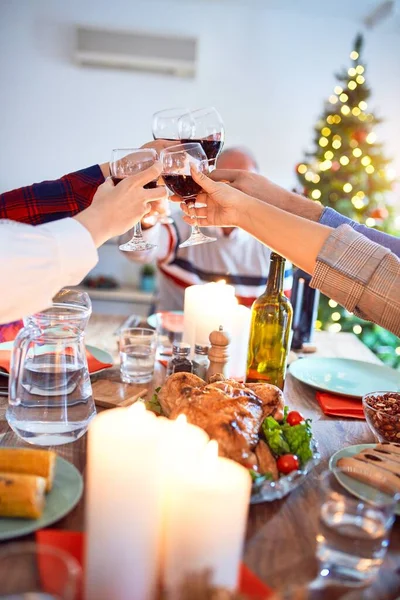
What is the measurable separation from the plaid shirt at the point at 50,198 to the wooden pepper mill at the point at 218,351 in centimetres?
60

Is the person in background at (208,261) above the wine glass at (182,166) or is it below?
below

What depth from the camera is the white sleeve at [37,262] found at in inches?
34.1

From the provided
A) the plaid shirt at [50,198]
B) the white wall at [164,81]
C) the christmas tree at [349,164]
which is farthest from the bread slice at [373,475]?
the white wall at [164,81]

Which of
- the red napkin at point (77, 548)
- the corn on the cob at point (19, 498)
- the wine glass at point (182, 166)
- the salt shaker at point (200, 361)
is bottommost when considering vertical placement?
the salt shaker at point (200, 361)

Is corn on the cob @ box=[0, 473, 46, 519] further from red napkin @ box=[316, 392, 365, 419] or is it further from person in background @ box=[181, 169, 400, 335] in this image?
red napkin @ box=[316, 392, 365, 419]

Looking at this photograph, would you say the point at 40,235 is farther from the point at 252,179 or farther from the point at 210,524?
the point at 252,179

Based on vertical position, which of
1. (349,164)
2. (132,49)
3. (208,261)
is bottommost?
(208,261)

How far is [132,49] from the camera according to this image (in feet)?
15.5

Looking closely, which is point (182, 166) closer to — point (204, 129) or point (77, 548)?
point (204, 129)

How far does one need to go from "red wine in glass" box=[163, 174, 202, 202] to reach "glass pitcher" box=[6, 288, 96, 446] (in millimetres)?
418

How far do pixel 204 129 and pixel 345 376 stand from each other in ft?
2.50

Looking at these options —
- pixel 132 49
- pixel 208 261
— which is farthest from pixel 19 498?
pixel 132 49

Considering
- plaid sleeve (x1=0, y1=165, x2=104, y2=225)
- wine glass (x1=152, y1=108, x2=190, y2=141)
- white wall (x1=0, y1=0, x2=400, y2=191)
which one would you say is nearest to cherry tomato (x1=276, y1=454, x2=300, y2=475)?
wine glass (x1=152, y1=108, x2=190, y2=141)

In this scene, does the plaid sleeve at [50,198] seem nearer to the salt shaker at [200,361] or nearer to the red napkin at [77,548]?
the salt shaker at [200,361]
